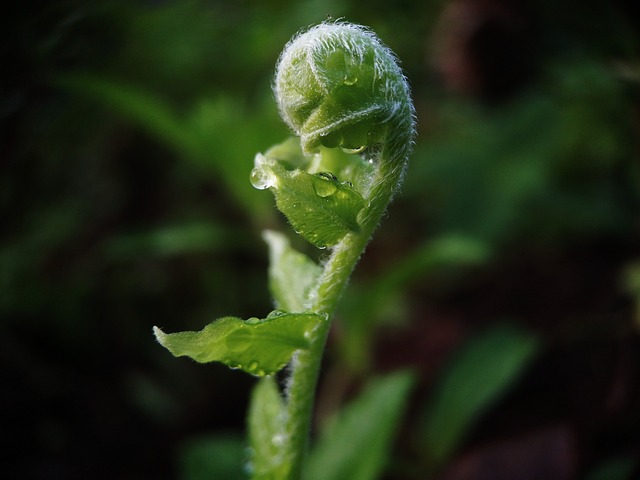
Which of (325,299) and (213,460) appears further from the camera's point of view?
(213,460)

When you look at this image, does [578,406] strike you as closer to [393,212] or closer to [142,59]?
[393,212]

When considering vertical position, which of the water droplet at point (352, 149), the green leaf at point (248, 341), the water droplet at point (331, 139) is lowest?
the green leaf at point (248, 341)

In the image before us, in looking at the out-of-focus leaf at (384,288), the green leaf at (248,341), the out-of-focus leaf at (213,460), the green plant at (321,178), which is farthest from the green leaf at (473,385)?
the green leaf at (248,341)

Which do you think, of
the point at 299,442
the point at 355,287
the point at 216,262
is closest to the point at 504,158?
the point at 355,287

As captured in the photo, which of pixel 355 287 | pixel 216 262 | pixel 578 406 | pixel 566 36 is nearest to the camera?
pixel 578 406

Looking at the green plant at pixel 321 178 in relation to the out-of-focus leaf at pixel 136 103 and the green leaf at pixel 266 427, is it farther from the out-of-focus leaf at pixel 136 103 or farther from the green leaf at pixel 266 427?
the out-of-focus leaf at pixel 136 103

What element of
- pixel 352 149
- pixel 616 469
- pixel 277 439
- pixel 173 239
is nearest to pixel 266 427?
pixel 277 439

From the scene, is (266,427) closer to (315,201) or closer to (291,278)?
(291,278)
